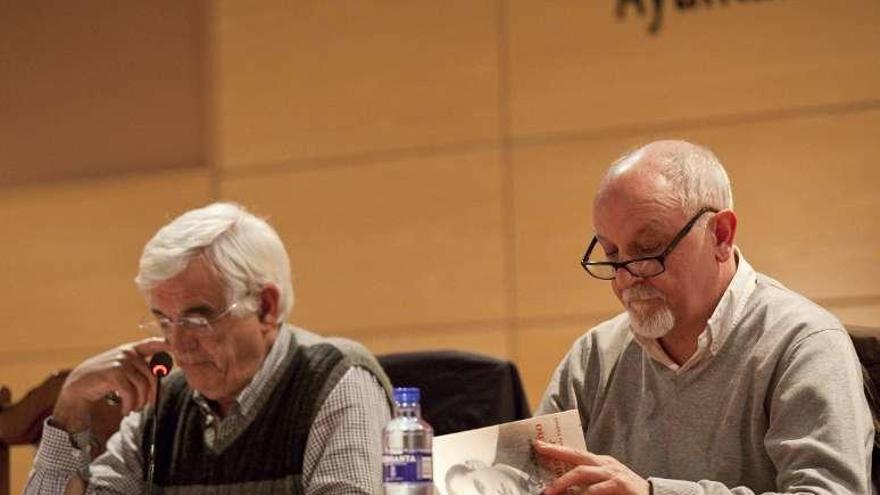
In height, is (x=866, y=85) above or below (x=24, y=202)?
above

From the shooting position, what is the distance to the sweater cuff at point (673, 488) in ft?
5.99

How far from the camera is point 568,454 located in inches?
73.3

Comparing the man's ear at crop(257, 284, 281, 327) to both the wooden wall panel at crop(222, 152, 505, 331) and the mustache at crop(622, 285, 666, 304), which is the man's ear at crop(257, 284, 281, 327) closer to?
the mustache at crop(622, 285, 666, 304)

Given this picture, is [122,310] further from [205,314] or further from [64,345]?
[205,314]

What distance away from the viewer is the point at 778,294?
7.05 feet

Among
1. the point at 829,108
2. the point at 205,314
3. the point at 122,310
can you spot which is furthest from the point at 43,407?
the point at 829,108

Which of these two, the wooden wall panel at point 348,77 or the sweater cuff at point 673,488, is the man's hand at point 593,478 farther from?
the wooden wall panel at point 348,77

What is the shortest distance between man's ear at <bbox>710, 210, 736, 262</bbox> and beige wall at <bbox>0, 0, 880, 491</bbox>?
1669 millimetres

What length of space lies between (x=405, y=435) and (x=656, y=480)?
0.49 m

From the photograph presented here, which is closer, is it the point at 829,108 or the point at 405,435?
the point at 405,435

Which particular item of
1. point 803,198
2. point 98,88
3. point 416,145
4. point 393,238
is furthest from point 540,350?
point 98,88

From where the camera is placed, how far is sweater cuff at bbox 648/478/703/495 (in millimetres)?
1825

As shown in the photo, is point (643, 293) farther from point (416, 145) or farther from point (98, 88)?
point (98, 88)

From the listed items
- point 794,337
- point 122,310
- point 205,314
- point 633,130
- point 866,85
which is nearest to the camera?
point 794,337
